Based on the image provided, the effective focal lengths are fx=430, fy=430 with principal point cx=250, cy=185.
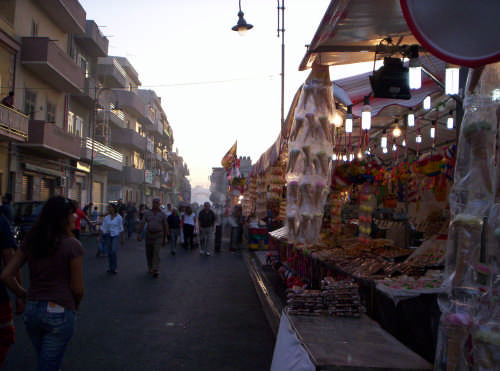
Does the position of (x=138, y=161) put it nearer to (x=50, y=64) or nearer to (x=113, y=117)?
(x=113, y=117)

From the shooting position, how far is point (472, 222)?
271 centimetres

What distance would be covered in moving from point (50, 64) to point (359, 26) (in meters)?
18.9

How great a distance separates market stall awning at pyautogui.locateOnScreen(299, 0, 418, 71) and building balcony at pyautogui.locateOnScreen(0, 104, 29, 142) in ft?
51.2

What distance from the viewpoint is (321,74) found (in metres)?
8.25

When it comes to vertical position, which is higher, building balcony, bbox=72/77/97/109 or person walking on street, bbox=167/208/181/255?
building balcony, bbox=72/77/97/109

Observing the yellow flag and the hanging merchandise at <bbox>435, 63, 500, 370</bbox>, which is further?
the yellow flag

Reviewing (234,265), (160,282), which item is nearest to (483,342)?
(160,282)

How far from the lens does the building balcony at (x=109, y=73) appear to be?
3155 centimetres

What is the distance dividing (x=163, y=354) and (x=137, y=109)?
37746 millimetres

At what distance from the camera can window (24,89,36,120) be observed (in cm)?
2050

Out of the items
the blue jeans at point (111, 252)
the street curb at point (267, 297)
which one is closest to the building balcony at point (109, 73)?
the blue jeans at point (111, 252)

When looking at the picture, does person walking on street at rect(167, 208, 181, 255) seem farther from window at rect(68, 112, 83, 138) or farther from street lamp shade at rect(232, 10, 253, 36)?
window at rect(68, 112, 83, 138)

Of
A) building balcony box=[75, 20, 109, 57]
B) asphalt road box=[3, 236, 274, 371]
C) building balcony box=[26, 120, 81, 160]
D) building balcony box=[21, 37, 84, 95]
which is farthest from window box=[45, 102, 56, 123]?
asphalt road box=[3, 236, 274, 371]

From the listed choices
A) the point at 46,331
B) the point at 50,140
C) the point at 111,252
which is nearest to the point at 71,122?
the point at 50,140
